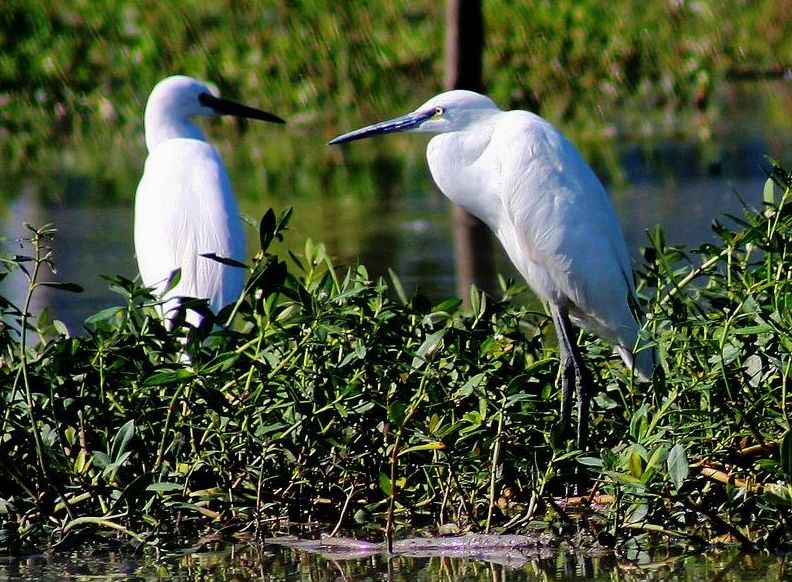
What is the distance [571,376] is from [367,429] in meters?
0.78

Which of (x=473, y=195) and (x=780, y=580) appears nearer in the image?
(x=780, y=580)

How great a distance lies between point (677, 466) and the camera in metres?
3.09

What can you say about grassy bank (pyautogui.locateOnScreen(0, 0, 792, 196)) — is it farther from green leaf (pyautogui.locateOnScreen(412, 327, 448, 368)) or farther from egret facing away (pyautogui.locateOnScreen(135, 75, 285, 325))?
green leaf (pyautogui.locateOnScreen(412, 327, 448, 368))

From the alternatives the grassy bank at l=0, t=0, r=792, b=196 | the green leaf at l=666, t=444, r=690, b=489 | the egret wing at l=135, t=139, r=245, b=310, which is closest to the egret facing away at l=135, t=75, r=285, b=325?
the egret wing at l=135, t=139, r=245, b=310

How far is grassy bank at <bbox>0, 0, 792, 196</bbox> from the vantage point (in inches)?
455

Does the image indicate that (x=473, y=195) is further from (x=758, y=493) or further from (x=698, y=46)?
(x=698, y=46)

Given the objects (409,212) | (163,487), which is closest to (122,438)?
(163,487)

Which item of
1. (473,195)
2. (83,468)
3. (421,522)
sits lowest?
(421,522)

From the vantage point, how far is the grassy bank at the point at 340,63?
11.5 m

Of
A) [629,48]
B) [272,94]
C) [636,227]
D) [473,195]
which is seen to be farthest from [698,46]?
[473,195]

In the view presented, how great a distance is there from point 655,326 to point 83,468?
151cm

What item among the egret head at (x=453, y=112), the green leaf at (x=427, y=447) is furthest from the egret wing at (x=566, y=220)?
the green leaf at (x=427, y=447)

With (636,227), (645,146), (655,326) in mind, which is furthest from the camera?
(645,146)

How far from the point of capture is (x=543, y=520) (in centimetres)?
328
